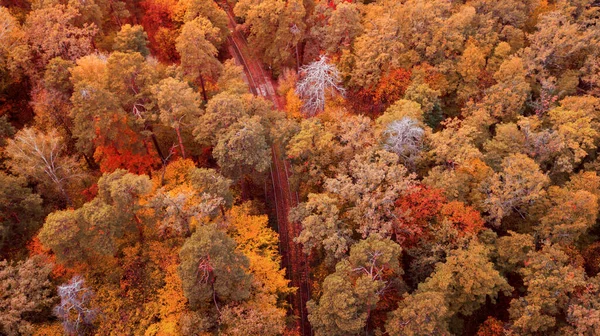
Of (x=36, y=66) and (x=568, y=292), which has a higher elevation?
(x=36, y=66)

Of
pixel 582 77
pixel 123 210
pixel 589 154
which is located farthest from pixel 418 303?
pixel 582 77

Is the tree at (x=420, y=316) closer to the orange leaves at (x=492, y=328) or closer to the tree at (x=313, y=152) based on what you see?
the orange leaves at (x=492, y=328)

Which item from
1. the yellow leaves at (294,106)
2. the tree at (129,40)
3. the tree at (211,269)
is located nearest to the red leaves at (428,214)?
the tree at (211,269)

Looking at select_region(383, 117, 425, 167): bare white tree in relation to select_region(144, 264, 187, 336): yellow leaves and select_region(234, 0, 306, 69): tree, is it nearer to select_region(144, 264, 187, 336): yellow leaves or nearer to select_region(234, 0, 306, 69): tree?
select_region(234, 0, 306, 69): tree

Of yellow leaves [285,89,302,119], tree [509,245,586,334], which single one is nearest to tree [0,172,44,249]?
yellow leaves [285,89,302,119]

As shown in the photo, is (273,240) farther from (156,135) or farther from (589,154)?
(589,154)

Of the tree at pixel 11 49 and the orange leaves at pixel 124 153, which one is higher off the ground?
the tree at pixel 11 49
